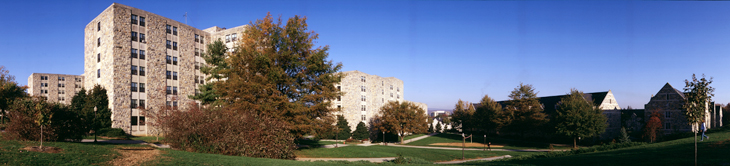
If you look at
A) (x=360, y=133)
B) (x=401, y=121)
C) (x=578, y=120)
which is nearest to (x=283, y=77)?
(x=401, y=121)

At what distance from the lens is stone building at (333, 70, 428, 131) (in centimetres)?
7050

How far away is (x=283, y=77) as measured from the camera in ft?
79.9

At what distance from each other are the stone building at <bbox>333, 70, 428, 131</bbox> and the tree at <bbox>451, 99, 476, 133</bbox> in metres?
17.7

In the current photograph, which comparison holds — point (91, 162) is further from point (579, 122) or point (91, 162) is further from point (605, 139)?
point (605, 139)

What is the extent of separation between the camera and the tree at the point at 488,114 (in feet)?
202

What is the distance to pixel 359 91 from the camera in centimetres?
7250

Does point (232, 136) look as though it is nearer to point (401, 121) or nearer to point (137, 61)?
point (137, 61)

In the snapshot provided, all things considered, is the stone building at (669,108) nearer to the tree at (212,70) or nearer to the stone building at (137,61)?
the tree at (212,70)

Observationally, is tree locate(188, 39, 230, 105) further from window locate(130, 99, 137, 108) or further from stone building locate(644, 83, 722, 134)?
stone building locate(644, 83, 722, 134)

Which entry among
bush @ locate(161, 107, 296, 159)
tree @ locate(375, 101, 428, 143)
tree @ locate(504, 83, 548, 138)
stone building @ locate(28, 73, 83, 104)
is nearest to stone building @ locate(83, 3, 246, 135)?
bush @ locate(161, 107, 296, 159)

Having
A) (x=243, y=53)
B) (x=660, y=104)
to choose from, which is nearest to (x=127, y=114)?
(x=243, y=53)

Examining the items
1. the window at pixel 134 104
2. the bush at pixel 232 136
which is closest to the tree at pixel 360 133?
the window at pixel 134 104

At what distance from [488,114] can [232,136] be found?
56.3m

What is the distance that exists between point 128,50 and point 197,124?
34788 mm
